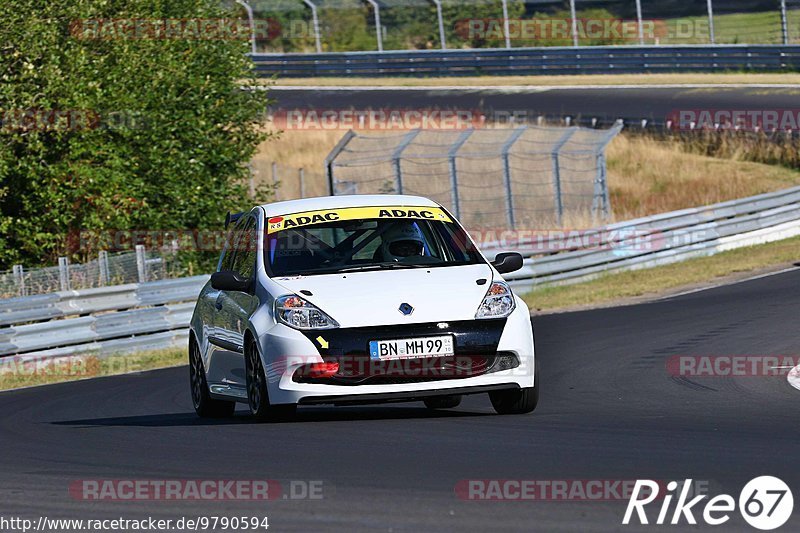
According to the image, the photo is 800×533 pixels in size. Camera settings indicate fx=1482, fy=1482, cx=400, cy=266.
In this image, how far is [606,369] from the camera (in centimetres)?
1309

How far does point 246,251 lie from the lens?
10641 mm

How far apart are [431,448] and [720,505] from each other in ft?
7.40

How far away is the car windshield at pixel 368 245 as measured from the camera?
32.7ft

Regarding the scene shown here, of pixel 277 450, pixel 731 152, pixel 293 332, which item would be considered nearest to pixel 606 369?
pixel 293 332

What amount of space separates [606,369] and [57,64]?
1323 cm

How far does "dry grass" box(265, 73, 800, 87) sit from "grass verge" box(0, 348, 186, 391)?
2637cm

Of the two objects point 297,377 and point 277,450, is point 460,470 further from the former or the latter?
point 297,377

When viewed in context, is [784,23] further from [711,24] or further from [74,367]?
[74,367]

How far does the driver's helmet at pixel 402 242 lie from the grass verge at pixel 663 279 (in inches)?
438

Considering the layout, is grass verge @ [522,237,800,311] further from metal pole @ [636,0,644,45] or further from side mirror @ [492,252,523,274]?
metal pole @ [636,0,644,45]

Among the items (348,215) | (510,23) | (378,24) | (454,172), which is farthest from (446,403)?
(510,23)

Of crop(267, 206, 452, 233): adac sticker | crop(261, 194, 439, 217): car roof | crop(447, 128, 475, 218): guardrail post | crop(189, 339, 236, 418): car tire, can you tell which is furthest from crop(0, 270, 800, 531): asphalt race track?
crop(447, 128, 475, 218): guardrail post

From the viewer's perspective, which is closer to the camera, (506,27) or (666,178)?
(666,178)

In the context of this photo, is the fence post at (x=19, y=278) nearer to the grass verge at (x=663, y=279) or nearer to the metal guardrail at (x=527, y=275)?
the metal guardrail at (x=527, y=275)
